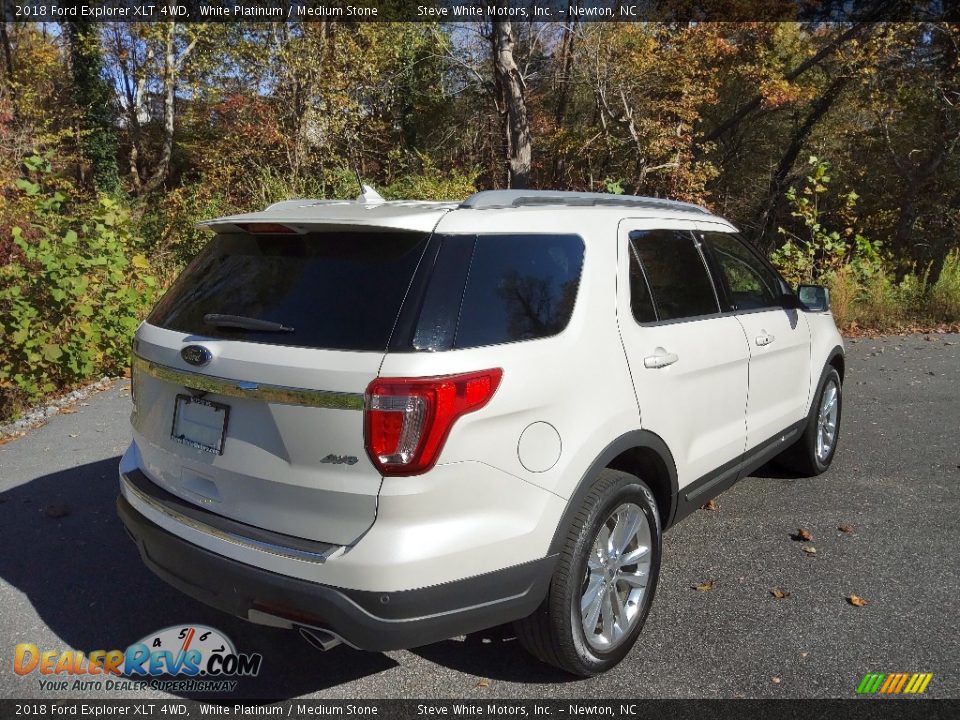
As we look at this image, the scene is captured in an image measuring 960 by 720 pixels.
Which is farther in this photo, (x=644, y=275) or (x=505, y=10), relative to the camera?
(x=505, y=10)

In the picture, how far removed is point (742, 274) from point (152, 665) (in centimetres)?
356

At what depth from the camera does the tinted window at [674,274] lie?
135 inches

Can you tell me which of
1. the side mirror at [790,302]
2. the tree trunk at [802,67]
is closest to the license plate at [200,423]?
the side mirror at [790,302]

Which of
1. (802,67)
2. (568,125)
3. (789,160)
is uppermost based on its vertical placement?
(802,67)

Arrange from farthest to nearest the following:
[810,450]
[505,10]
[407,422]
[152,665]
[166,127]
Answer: [166,127], [505,10], [810,450], [152,665], [407,422]

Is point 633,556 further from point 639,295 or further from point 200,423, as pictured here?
point 200,423

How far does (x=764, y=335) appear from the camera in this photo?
426 cm

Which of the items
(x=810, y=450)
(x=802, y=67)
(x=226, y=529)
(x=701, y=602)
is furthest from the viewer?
(x=802, y=67)

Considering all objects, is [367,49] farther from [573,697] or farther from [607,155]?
[573,697]

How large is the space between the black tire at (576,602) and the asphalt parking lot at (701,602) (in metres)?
0.13

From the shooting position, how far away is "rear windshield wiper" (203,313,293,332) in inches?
102

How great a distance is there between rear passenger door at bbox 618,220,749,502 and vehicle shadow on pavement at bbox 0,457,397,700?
5.17ft

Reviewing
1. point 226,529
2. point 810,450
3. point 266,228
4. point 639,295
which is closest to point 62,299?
point 266,228

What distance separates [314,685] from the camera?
9.78 ft
